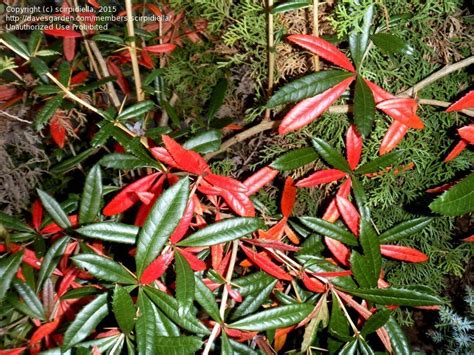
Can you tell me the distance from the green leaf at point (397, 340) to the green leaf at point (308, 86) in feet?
1.55

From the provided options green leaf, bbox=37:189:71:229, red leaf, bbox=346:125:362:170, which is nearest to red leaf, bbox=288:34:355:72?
red leaf, bbox=346:125:362:170

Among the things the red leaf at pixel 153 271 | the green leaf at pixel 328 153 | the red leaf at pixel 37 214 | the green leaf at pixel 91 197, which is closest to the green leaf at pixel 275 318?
the red leaf at pixel 153 271

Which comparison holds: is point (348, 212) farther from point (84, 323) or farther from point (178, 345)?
point (84, 323)

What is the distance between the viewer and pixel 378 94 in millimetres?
725

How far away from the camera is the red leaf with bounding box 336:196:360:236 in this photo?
2.56 feet

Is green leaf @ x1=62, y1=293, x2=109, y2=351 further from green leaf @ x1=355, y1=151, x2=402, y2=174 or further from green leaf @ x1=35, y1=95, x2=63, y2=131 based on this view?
green leaf @ x1=355, y1=151, x2=402, y2=174

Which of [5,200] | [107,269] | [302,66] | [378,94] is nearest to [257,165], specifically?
[302,66]

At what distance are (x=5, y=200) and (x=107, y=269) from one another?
62cm

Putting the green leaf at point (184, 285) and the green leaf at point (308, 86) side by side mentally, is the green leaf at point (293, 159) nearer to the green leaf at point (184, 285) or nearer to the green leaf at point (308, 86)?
the green leaf at point (308, 86)

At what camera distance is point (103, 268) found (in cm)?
64

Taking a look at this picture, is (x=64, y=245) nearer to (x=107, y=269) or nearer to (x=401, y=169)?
(x=107, y=269)

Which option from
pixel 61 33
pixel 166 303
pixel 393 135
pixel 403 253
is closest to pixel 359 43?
pixel 393 135

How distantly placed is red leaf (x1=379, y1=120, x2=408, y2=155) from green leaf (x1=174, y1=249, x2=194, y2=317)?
40 centimetres

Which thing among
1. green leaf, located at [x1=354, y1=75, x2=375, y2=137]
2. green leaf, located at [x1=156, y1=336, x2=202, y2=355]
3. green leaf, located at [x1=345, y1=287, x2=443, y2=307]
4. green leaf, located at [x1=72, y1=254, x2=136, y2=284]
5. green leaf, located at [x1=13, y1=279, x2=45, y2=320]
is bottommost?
green leaf, located at [x1=13, y1=279, x2=45, y2=320]
